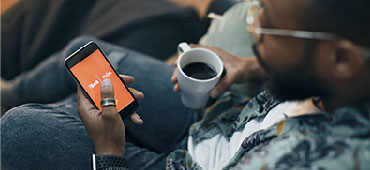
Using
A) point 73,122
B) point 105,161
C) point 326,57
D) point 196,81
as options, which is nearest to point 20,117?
point 73,122

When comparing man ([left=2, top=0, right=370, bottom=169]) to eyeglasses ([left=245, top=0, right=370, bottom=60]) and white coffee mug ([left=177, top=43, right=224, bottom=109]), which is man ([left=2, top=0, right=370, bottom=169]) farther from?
white coffee mug ([left=177, top=43, right=224, bottom=109])

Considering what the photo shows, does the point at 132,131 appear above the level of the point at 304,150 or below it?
below

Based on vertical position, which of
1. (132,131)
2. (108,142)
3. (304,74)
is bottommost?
(132,131)

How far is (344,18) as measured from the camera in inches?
17.1

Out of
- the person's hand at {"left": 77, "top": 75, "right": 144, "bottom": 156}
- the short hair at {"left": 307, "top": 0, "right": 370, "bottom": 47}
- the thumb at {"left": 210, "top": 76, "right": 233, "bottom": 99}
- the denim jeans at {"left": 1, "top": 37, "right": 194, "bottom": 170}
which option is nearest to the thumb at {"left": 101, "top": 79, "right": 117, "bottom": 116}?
the person's hand at {"left": 77, "top": 75, "right": 144, "bottom": 156}

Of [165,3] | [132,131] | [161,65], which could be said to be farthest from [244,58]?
[165,3]

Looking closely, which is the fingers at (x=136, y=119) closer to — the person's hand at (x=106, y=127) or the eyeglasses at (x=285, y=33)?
the person's hand at (x=106, y=127)

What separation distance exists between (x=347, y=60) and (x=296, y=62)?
0.26 ft

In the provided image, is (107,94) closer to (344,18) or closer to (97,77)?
(97,77)

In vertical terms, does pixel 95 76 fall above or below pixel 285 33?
below

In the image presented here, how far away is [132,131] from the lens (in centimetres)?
80

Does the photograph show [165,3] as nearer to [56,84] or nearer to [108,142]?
[56,84]

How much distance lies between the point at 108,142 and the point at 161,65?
317 mm

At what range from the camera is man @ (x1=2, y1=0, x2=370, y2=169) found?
46 cm
